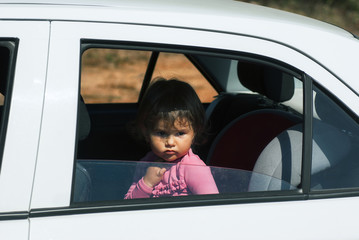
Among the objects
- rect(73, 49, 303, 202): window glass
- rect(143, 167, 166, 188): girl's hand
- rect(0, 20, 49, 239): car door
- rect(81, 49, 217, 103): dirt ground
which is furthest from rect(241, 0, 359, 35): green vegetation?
rect(0, 20, 49, 239): car door

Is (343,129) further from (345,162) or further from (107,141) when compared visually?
(107,141)

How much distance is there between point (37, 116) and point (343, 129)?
36.2 inches

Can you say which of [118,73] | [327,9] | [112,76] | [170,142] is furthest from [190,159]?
[327,9]

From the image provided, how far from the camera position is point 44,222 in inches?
63.9

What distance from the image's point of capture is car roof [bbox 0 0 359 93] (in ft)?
5.55

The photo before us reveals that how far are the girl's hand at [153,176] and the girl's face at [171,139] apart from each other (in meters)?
0.25

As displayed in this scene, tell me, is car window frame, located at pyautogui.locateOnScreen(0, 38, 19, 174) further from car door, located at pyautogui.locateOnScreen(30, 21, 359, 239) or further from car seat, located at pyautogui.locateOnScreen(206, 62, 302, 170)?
car seat, located at pyautogui.locateOnScreen(206, 62, 302, 170)

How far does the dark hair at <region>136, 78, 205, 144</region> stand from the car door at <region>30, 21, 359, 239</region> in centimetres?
47

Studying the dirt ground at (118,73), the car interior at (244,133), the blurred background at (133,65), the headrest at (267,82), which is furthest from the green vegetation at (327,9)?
the headrest at (267,82)

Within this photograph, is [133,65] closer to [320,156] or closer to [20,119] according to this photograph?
[320,156]

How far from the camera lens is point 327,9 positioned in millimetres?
10281

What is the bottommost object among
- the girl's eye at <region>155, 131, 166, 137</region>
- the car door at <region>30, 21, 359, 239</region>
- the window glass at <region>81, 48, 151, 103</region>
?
the car door at <region>30, 21, 359, 239</region>

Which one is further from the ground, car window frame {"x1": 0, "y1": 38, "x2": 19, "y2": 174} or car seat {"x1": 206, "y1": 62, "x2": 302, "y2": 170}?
car seat {"x1": 206, "y1": 62, "x2": 302, "y2": 170}

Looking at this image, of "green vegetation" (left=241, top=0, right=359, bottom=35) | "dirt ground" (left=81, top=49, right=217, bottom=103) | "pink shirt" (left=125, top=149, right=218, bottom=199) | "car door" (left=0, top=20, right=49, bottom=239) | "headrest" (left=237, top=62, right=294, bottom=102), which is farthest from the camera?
"green vegetation" (left=241, top=0, right=359, bottom=35)
